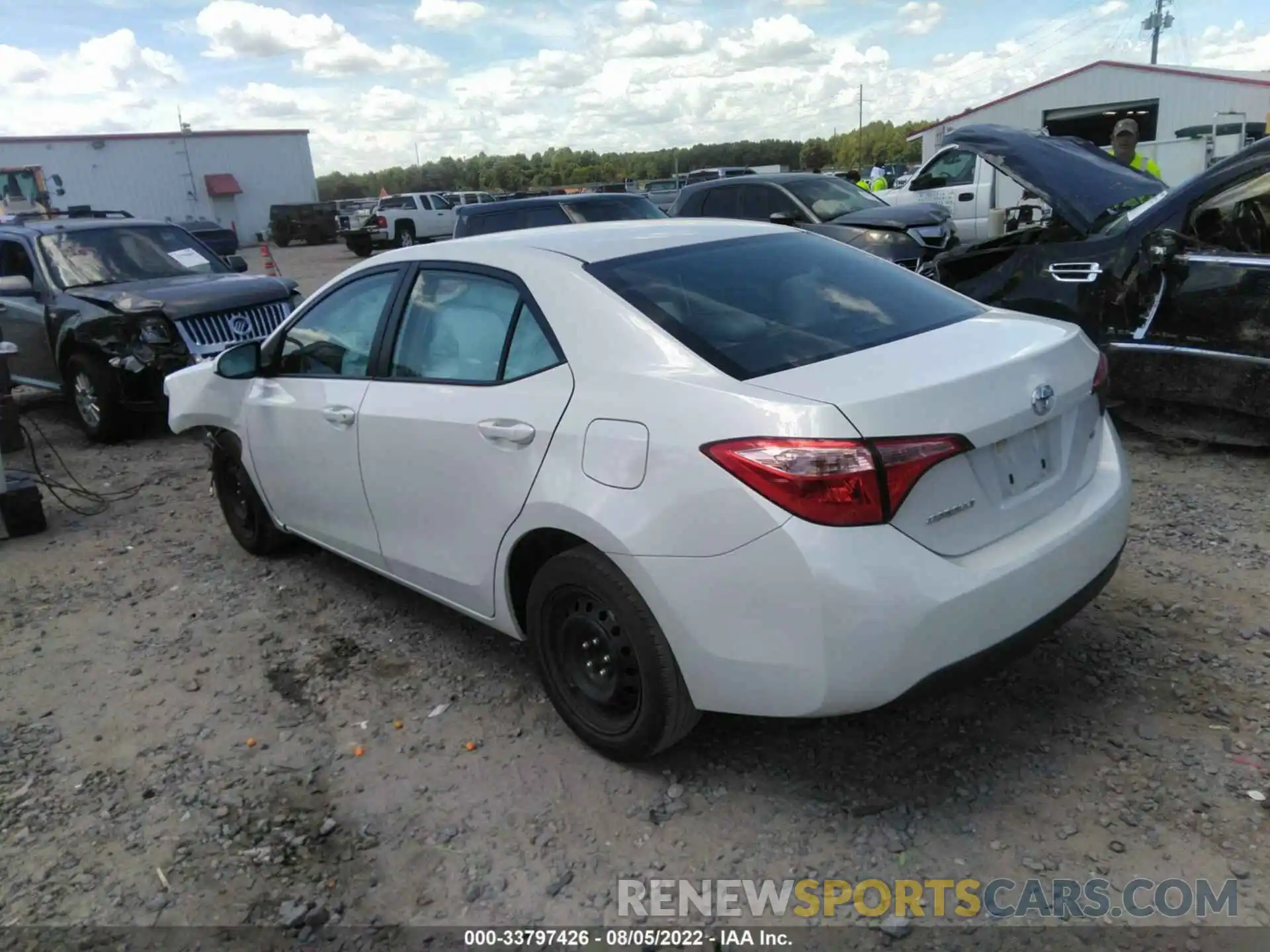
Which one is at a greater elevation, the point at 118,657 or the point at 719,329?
the point at 719,329

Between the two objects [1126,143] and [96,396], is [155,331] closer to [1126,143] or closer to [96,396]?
[96,396]

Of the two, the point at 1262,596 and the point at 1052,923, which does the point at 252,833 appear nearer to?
the point at 1052,923

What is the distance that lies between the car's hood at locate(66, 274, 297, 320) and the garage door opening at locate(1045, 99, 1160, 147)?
33.6 meters

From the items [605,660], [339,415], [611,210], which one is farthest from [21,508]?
[611,210]

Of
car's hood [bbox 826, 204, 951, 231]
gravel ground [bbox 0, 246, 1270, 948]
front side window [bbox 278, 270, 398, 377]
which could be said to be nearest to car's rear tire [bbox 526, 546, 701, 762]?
gravel ground [bbox 0, 246, 1270, 948]

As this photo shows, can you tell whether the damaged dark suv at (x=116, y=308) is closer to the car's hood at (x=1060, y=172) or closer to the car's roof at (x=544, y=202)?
the car's roof at (x=544, y=202)

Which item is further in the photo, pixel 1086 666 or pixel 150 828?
pixel 1086 666

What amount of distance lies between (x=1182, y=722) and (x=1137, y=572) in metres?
1.17

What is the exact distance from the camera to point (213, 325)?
306 inches

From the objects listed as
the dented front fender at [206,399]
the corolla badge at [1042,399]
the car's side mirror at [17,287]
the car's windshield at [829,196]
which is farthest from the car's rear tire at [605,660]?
the car's windshield at [829,196]

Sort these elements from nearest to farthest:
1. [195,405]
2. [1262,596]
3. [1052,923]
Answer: [1052,923] → [1262,596] → [195,405]

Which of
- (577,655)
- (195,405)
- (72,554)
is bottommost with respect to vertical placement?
(72,554)

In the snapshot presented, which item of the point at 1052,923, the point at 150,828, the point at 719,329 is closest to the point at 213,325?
the point at 150,828

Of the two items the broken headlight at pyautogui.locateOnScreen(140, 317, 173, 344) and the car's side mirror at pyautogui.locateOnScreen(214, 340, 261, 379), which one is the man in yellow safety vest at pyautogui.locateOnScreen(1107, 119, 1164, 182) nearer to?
the car's side mirror at pyautogui.locateOnScreen(214, 340, 261, 379)
